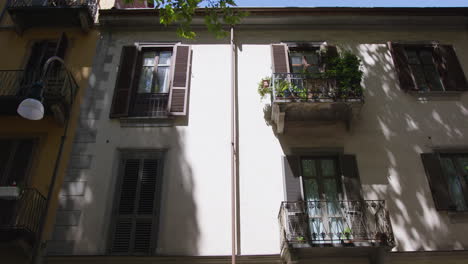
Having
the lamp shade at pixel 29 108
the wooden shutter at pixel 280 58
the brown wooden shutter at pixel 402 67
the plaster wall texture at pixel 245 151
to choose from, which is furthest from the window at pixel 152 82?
the brown wooden shutter at pixel 402 67

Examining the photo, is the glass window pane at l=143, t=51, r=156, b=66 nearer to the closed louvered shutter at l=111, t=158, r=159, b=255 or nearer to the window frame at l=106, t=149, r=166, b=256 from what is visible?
the window frame at l=106, t=149, r=166, b=256

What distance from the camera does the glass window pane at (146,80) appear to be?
1005 centimetres

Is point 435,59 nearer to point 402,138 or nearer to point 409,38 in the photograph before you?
point 409,38

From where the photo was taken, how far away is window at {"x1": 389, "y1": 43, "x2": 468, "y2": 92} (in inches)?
392

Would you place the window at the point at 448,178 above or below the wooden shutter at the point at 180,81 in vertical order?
below

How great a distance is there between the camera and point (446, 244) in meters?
7.70

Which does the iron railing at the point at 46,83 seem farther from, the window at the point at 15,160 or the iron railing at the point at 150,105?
the iron railing at the point at 150,105

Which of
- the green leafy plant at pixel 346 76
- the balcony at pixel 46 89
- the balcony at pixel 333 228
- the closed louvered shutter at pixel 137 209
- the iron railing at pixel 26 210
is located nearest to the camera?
the balcony at pixel 333 228

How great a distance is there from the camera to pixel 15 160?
8812mm

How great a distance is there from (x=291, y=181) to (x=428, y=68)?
5.26m

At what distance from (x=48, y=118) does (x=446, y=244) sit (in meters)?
9.08

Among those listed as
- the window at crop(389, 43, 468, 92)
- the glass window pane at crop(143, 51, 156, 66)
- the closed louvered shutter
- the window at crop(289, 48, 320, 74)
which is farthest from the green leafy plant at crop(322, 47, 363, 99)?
the glass window pane at crop(143, 51, 156, 66)

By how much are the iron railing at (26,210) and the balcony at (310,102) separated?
5.32 m

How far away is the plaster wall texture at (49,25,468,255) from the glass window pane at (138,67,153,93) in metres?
0.76
